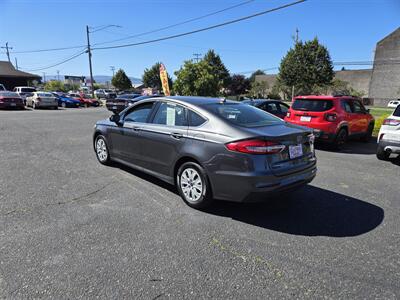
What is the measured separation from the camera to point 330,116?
26.7 feet

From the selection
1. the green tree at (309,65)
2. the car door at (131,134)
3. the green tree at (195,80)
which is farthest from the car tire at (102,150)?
the green tree at (309,65)

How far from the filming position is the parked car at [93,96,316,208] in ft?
11.6

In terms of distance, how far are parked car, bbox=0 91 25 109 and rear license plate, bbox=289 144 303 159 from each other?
79.8 feet

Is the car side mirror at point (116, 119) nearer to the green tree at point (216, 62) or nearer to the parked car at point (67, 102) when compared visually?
the parked car at point (67, 102)

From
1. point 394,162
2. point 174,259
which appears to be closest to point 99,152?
point 174,259

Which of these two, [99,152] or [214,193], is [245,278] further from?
[99,152]

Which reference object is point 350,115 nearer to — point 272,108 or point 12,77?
point 272,108

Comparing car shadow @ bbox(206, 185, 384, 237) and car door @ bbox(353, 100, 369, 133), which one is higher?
car door @ bbox(353, 100, 369, 133)

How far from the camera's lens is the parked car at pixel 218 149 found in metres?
3.53

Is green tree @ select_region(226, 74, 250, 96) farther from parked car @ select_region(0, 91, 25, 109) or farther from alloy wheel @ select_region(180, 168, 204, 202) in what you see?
alloy wheel @ select_region(180, 168, 204, 202)

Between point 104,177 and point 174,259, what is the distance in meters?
3.02

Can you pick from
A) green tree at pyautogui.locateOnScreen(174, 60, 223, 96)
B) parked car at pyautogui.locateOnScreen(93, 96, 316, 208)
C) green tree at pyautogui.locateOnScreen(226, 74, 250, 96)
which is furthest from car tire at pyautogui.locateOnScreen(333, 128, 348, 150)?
green tree at pyautogui.locateOnScreen(226, 74, 250, 96)

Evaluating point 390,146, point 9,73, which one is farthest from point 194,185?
point 9,73

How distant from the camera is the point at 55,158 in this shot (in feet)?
22.8
